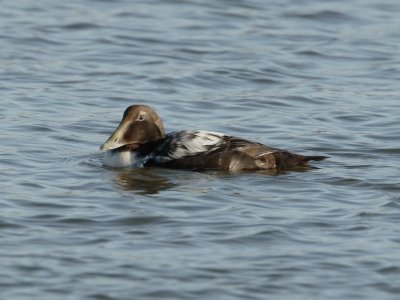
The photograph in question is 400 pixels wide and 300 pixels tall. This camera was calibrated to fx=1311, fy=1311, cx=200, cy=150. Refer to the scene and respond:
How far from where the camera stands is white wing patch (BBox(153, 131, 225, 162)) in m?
12.0

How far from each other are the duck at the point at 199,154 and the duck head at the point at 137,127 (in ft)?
0.08

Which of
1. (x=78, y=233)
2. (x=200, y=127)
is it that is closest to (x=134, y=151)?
(x=200, y=127)

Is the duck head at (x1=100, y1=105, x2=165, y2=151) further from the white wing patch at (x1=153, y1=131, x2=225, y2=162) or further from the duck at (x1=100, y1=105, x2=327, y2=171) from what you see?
the white wing patch at (x1=153, y1=131, x2=225, y2=162)

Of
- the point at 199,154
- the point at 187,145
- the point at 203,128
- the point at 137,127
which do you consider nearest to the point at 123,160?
the point at 137,127

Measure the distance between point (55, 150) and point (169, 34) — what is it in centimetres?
711

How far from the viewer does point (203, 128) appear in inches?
552

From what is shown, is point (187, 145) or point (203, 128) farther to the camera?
point (203, 128)

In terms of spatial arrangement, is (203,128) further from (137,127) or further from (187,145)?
(187,145)

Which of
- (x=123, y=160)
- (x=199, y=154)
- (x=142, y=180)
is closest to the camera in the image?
(x=142, y=180)

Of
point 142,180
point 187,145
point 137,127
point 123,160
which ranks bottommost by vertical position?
point 142,180

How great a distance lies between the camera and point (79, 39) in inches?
747

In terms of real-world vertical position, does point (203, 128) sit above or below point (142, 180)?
above

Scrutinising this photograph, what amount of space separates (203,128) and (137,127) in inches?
64.1

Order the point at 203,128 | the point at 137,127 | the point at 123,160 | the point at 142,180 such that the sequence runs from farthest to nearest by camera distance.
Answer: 1. the point at 203,128
2. the point at 137,127
3. the point at 123,160
4. the point at 142,180
